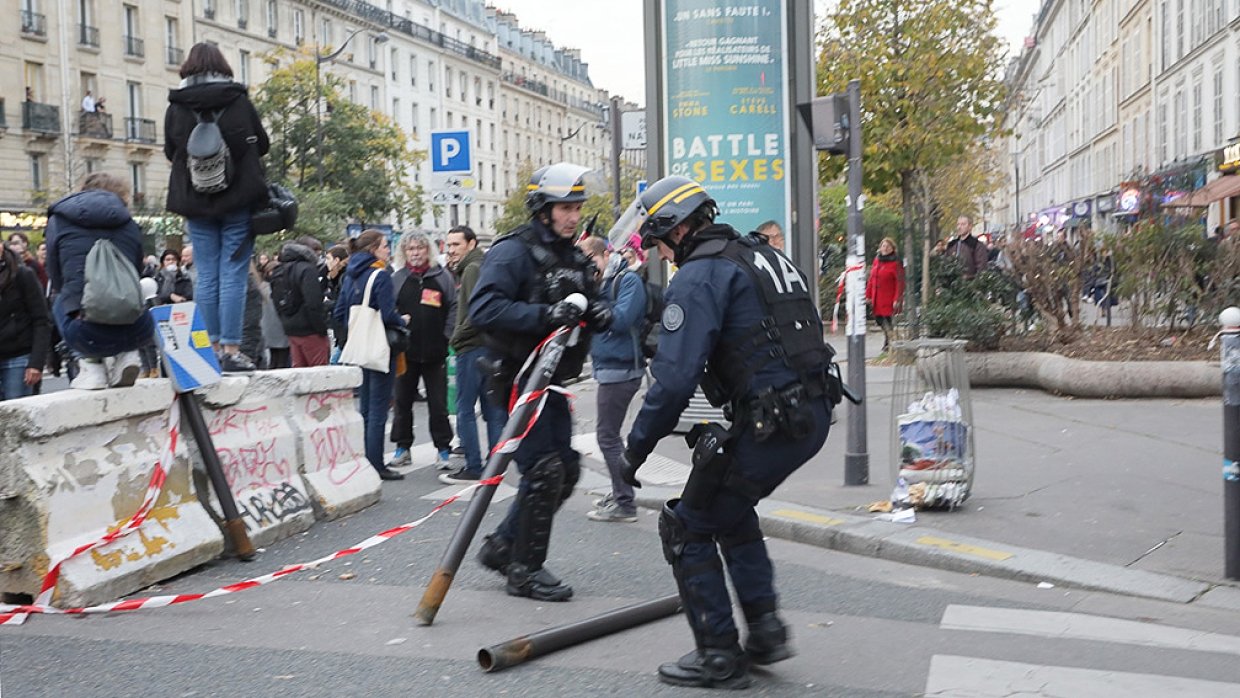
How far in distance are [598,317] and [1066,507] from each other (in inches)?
139

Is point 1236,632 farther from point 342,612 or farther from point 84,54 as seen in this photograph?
point 84,54

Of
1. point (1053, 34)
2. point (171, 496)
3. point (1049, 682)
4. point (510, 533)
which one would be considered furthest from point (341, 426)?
point (1053, 34)

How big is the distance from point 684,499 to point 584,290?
5.96ft

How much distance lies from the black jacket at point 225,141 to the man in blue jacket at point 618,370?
2.04m

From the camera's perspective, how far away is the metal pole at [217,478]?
22.3 ft

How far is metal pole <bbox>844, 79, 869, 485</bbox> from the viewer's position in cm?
835

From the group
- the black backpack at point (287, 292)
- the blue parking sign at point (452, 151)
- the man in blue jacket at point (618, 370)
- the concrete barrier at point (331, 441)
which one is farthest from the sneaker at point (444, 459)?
the blue parking sign at point (452, 151)

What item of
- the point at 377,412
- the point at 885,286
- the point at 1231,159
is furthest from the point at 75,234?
the point at 1231,159

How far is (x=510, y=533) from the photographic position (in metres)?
6.17

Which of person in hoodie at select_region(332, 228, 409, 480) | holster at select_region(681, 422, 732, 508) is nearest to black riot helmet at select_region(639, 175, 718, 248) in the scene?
holster at select_region(681, 422, 732, 508)

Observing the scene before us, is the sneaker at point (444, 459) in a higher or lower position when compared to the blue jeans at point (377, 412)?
lower

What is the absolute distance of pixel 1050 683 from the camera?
464cm

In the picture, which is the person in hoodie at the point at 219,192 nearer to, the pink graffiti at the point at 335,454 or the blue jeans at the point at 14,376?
the pink graffiti at the point at 335,454

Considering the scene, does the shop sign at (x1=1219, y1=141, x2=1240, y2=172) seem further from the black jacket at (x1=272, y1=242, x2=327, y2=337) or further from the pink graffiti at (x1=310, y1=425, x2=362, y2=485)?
the pink graffiti at (x1=310, y1=425, x2=362, y2=485)
